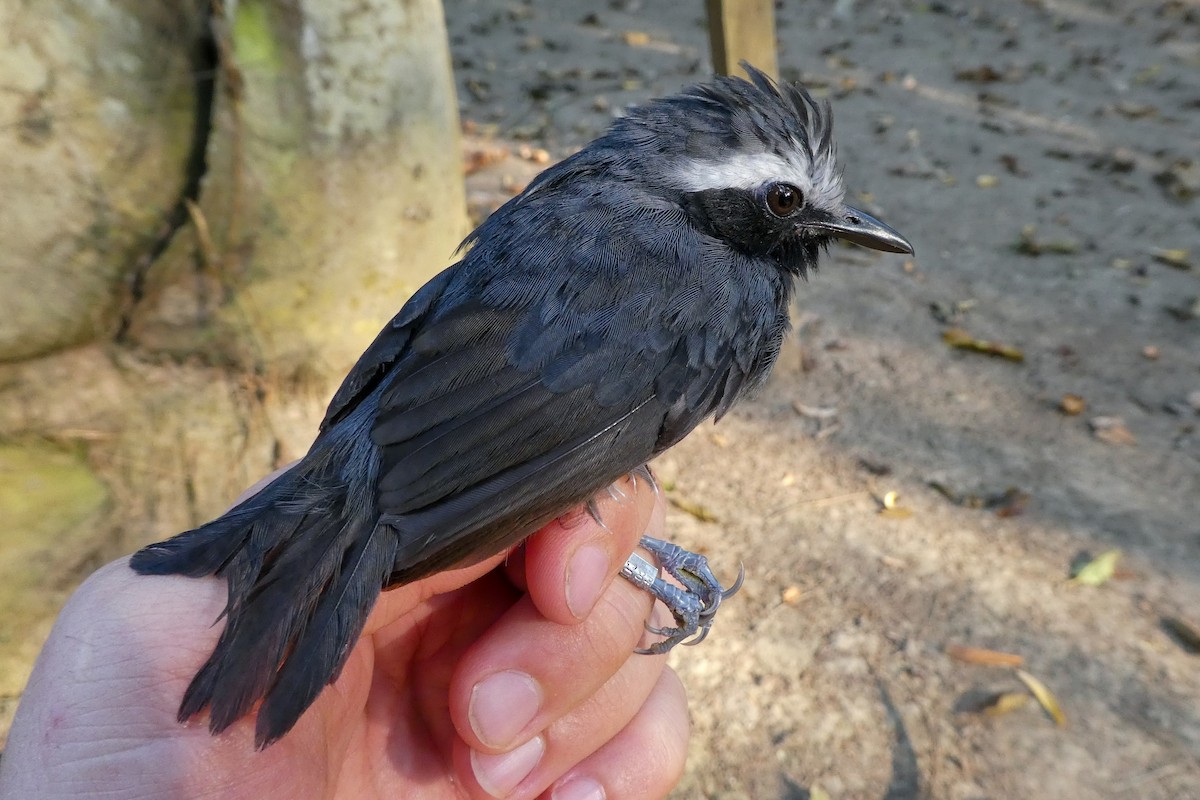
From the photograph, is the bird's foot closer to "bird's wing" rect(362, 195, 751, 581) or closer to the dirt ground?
"bird's wing" rect(362, 195, 751, 581)

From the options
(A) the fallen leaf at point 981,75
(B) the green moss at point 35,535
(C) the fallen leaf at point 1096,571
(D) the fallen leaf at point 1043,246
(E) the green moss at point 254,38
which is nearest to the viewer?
(B) the green moss at point 35,535

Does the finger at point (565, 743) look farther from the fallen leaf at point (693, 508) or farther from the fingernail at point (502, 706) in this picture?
the fallen leaf at point (693, 508)

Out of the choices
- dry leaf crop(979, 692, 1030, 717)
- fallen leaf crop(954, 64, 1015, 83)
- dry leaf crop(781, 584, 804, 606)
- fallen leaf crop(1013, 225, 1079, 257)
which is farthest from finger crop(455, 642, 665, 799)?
fallen leaf crop(954, 64, 1015, 83)

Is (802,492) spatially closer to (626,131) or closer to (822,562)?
(822,562)

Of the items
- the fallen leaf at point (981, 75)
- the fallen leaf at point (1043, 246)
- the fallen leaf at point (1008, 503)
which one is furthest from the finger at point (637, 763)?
the fallen leaf at point (981, 75)

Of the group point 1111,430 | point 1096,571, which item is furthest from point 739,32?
point 1096,571
